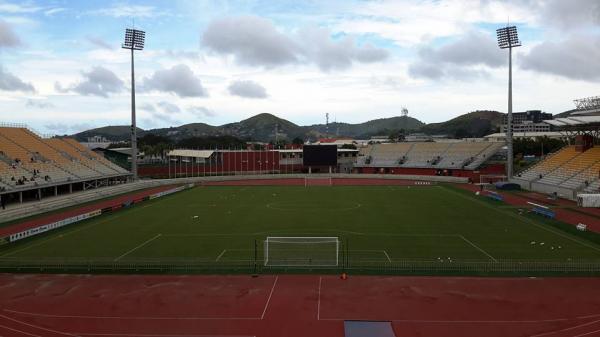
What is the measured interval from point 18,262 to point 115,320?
36.2ft

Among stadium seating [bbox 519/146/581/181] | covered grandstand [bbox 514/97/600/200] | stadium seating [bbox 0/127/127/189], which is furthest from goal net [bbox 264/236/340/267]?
stadium seating [bbox 519/146/581/181]

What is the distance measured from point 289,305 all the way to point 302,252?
7.53 metres

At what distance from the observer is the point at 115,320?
17.4 meters

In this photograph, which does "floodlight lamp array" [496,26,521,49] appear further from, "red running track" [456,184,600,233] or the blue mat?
the blue mat

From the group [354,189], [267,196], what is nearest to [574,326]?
[267,196]

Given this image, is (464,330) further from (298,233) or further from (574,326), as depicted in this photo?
(298,233)

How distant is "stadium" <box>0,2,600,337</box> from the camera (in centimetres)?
1731

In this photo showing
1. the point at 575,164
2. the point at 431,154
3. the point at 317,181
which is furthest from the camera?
the point at 431,154

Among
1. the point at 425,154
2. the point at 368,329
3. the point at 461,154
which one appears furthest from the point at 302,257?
the point at 425,154

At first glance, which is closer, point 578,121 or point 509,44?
point 578,121

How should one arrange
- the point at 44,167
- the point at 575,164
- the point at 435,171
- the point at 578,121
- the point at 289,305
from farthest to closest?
the point at 435,171
the point at 575,164
the point at 44,167
the point at 578,121
the point at 289,305

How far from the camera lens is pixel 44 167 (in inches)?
2056

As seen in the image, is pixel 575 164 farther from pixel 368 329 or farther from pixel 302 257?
pixel 368 329

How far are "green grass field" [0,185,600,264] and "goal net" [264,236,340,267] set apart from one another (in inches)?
38.9
